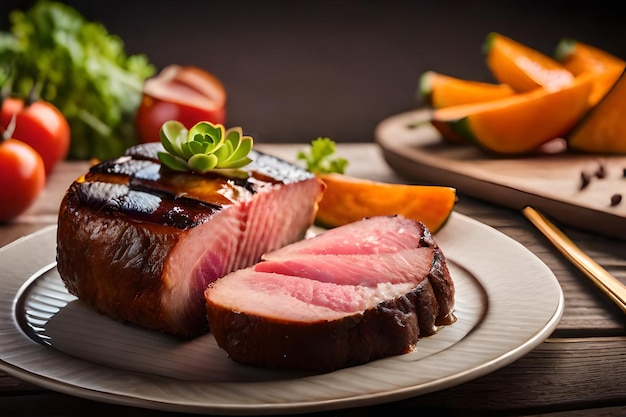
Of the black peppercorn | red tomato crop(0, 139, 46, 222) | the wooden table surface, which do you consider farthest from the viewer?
red tomato crop(0, 139, 46, 222)

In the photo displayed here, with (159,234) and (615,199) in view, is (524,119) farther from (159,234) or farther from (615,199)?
(159,234)

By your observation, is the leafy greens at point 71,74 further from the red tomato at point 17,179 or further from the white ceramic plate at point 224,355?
the white ceramic plate at point 224,355

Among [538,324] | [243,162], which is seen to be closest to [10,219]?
[243,162]

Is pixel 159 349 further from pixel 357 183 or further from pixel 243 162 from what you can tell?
pixel 357 183

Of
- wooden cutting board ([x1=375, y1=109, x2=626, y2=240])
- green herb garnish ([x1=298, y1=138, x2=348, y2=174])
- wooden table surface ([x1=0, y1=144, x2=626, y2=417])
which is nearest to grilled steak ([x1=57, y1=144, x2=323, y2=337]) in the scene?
wooden table surface ([x1=0, y1=144, x2=626, y2=417])

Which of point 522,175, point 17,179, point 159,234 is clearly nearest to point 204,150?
point 159,234

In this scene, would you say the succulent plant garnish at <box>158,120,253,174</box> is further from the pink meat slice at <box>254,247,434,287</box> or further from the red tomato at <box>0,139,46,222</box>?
the red tomato at <box>0,139,46,222</box>

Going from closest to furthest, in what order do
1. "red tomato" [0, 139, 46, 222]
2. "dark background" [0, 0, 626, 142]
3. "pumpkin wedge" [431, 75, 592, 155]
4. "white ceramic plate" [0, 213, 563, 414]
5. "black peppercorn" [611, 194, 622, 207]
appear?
"white ceramic plate" [0, 213, 563, 414] < "black peppercorn" [611, 194, 622, 207] < "red tomato" [0, 139, 46, 222] < "pumpkin wedge" [431, 75, 592, 155] < "dark background" [0, 0, 626, 142]
